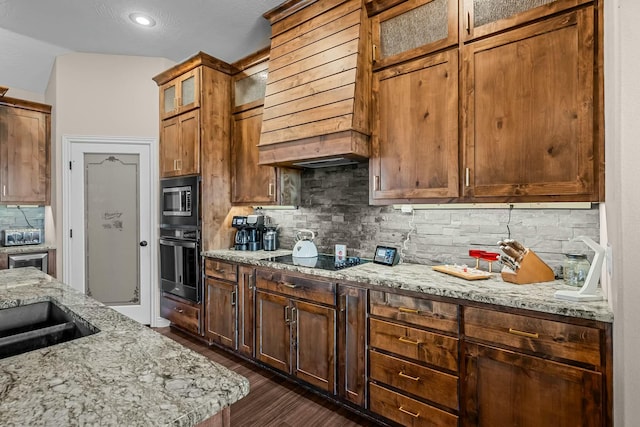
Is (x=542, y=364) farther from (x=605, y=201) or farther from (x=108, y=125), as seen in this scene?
(x=108, y=125)

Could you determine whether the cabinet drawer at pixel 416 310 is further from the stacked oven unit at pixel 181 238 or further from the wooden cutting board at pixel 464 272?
the stacked oven unit at pixel 181 238

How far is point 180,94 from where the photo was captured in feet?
11.7

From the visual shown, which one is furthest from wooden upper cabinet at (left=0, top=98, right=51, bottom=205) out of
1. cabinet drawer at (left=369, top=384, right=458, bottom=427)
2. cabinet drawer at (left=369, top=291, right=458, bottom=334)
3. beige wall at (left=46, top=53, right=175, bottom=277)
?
cabinet drawer at (left=369, top=384, right=458, bottom=427)

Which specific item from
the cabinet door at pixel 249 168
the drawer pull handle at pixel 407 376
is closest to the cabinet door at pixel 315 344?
the drawer pull handle at pixel 407 376

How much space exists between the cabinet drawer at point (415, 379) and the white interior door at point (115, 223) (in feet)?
9.87

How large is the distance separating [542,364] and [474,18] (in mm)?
1879

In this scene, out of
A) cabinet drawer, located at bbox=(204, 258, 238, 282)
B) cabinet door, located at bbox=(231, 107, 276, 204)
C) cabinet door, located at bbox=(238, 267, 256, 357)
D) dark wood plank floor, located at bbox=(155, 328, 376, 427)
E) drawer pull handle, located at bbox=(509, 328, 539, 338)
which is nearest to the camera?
drawer pull handle, located at bbox=(509, 328, 539, 338)

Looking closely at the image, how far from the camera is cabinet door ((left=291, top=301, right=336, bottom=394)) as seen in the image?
89.7 inches

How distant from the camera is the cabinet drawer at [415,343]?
1785mm

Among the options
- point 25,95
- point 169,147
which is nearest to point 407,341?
point 169,147

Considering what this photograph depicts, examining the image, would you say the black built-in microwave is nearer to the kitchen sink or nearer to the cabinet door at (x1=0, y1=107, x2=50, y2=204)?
A: the cabinet door at (x1=0, y1=107, x2=50, y2=204)

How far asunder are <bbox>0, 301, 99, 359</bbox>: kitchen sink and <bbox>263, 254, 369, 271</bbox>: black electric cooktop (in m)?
1.45

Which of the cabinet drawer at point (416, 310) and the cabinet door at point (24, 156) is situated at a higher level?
the cabinet door at point (24, 156)

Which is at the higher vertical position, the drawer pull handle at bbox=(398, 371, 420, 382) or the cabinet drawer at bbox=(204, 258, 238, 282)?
the cabinet drawer at bbox=(204, 258, 238, 282)
